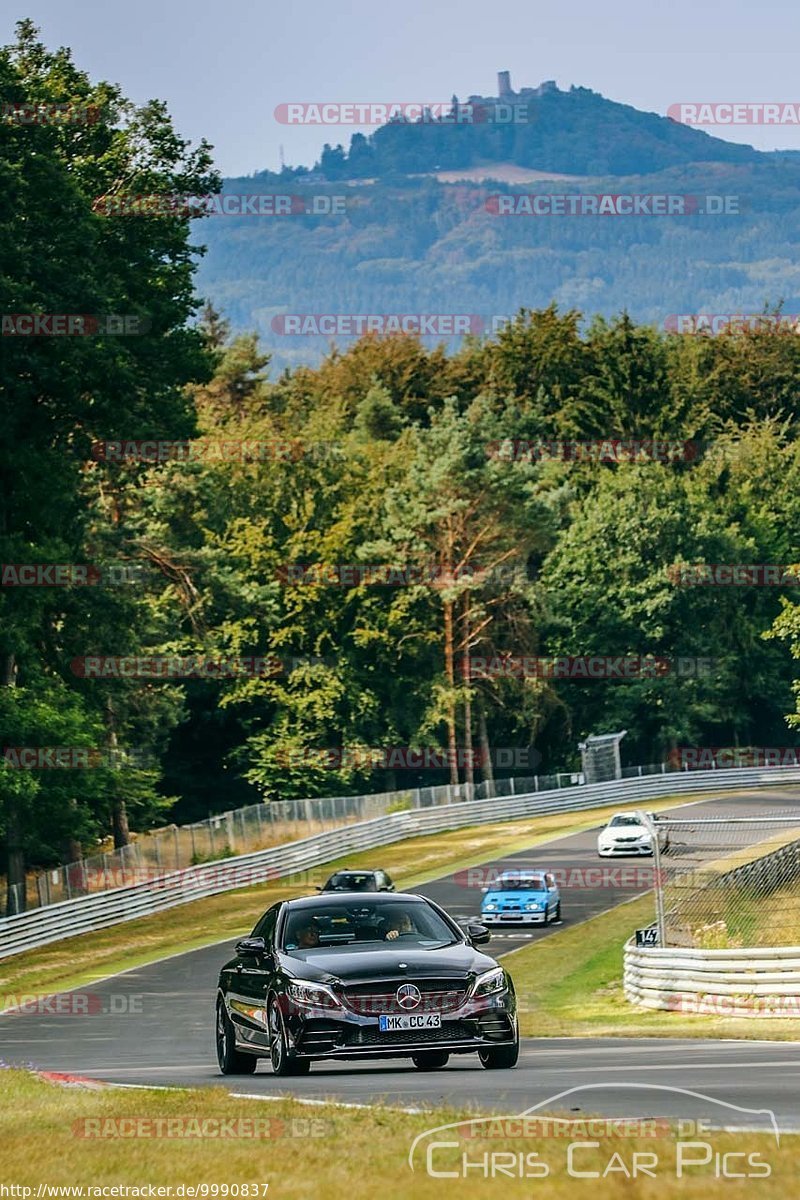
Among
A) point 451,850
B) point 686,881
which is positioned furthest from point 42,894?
point 451,850

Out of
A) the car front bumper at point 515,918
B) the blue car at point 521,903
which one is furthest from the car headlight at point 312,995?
the car front bumper at point 515,918

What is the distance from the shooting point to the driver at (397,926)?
625 inches

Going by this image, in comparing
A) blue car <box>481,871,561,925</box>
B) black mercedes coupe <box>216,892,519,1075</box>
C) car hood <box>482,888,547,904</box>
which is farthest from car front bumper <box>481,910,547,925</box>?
black mercedes coupe <box>216,892,519,1075</box>

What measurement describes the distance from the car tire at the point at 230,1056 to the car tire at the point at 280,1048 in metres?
1.04

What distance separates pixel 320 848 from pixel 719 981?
119 ft

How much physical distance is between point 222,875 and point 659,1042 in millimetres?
36466

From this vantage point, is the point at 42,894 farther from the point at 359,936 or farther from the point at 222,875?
the point at 359,936

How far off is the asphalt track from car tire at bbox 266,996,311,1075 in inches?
7.3

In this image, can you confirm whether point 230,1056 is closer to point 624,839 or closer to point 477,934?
point 477,934

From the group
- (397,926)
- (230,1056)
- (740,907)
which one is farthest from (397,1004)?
(740,907)

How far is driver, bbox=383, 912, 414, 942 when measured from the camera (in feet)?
52.1

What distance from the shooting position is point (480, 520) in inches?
3415

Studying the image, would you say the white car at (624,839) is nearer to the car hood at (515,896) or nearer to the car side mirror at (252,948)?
the car hood at (515,896)

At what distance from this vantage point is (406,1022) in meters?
14.6
